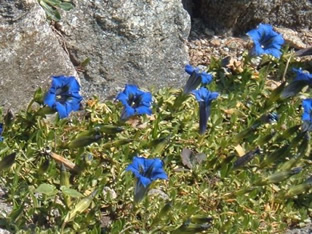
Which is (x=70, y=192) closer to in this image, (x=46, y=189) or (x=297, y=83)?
(x=46, y=189)

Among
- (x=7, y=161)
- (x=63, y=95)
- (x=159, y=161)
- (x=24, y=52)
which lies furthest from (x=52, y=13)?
(x=159, y=161)

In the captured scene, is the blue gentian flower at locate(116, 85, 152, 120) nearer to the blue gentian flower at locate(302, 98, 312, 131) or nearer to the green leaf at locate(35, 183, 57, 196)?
the green leaf at locate(35, 183, 57, 196)

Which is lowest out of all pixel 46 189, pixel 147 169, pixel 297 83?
pixel 46 189

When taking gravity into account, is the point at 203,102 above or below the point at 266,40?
below

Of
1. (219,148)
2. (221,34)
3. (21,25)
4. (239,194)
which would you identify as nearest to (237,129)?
(219,148)

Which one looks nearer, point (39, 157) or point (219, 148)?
point (39, 157)

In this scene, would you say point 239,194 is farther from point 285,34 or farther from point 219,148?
point 285,34

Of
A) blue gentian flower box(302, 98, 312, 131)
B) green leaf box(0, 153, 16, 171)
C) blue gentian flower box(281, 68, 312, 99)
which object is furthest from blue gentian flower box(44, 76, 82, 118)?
blue gentian flower box(281, 68, 312, 99)
